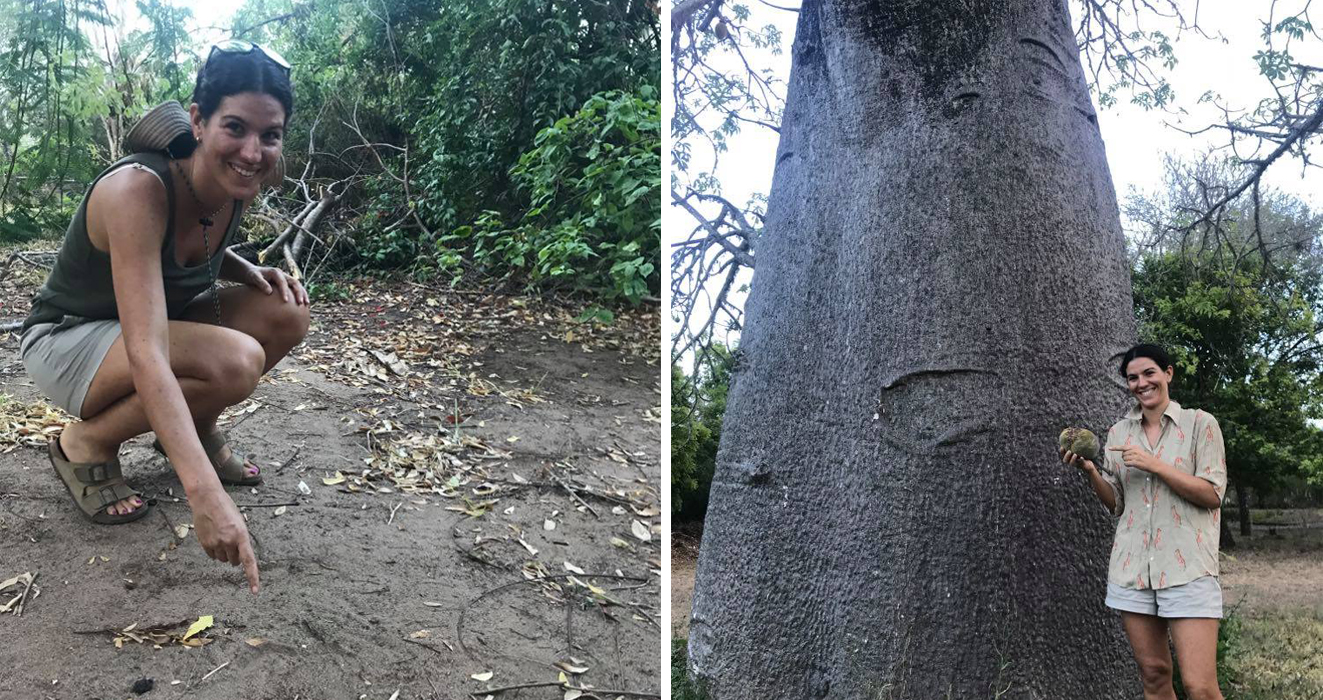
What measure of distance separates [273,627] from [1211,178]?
2.13 m

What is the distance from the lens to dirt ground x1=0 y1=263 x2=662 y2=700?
142 centimetres

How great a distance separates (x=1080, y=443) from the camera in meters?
1.42

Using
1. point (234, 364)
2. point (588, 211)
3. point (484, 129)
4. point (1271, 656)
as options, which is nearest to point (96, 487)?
point (234, 364)

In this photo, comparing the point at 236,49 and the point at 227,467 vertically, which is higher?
the point at 236,49

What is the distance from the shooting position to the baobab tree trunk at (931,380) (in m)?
1.49

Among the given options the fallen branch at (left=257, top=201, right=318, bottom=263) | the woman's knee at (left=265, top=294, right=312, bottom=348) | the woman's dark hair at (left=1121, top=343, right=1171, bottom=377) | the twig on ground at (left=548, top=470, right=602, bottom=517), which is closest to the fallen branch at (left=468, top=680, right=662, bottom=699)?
the twig on ground at (left=548, top=470, right=602, bottom=517)

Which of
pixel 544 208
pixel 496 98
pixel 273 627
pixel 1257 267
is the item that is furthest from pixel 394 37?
pixel 1257 267

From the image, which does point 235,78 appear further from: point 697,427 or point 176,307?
point 697,427

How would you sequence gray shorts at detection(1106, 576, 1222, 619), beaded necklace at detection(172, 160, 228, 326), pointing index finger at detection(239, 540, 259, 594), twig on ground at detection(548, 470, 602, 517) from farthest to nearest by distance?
1. twig on ground at detection(548, 470, 602, 517)
2. beaded necklace at detection(172, 160, 228, 326)
3. gray shorts at detection(1106, 576, 1222, 619)
4. pointing index finger at detection(239, 540, 259, 594)

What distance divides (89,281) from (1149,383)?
1.87 metres

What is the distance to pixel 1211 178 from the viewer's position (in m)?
2.01

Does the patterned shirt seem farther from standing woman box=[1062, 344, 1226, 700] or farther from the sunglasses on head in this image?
the sunglasses on head

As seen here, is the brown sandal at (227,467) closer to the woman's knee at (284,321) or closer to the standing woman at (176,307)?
the standing woman at (176,307)

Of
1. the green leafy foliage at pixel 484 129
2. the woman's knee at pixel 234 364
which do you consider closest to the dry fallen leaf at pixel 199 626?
the woman's knee at pixel 234 364
